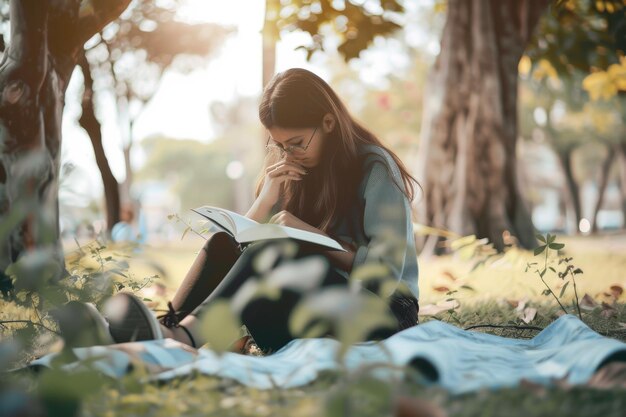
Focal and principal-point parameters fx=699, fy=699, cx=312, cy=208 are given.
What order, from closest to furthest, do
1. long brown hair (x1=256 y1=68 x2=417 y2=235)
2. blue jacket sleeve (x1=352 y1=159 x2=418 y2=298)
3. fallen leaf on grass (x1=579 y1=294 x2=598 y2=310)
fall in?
blue jacket sleeve (x1=352 y1=159 x2=418 y2=298) < long brown hair (x1=256 y1=68 x2=417 y2=235) < fallen leaf on grass (x1=579 y1=294 x2=598 y2=310)

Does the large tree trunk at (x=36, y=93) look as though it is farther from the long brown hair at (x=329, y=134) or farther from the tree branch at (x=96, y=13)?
the long brown hair at (x=329, y=134)

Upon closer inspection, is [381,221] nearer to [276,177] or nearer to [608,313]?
[276,177]

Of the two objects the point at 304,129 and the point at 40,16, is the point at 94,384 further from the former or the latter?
the point at 40,16

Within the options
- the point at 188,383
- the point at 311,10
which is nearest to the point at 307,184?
the point at 188,383

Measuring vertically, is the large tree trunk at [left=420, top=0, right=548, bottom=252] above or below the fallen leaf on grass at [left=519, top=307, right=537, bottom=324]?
above

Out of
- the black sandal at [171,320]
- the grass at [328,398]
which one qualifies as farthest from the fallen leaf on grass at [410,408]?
the black sandal at [171,320]

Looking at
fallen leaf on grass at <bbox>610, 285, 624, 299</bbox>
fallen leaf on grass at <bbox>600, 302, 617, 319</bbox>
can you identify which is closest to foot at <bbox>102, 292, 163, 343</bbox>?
fallen leaf on grass at <bbox>600, 302, 617, 319</bbox>

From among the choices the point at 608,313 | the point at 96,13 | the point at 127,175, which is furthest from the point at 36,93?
the point at 127,175

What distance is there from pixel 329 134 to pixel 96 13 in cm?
166

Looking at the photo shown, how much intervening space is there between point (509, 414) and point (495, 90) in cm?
690

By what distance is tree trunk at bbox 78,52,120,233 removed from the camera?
6.64 m

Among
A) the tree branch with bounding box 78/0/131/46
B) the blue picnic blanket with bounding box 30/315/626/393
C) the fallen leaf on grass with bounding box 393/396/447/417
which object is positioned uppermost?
the tree branch with bounding box 78/0/131/46

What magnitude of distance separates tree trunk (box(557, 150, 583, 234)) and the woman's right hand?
25060 millimetres

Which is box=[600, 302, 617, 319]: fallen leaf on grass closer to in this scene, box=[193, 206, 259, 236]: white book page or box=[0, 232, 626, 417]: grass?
box=[0, 232, 626, 417]: grass
